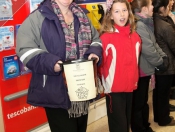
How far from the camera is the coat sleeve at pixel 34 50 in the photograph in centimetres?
124

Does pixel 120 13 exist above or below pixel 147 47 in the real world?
above

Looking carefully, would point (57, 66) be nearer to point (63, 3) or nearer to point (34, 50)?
point (34, 50)

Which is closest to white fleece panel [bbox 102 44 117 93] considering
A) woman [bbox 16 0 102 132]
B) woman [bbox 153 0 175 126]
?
woman [bbox 16 0 102 132]

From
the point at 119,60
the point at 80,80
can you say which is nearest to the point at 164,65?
the point at 119,60

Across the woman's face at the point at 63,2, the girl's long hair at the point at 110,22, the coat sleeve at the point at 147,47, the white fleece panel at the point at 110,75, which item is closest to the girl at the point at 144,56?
the coat sleeve at the point at 147,47

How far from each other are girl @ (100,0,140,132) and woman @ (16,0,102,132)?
336mm

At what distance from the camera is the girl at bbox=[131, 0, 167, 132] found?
2.03m

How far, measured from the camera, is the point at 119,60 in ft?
5.82

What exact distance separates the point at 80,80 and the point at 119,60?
22.9 inches

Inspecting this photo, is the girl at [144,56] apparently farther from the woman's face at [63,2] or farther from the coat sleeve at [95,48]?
the woman's face at [63,2]

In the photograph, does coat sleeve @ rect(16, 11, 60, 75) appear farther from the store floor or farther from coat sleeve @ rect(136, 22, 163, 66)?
the store floor

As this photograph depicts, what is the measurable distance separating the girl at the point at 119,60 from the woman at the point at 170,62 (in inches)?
21.9

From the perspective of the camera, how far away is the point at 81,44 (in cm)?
141

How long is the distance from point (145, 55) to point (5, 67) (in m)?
1.16
